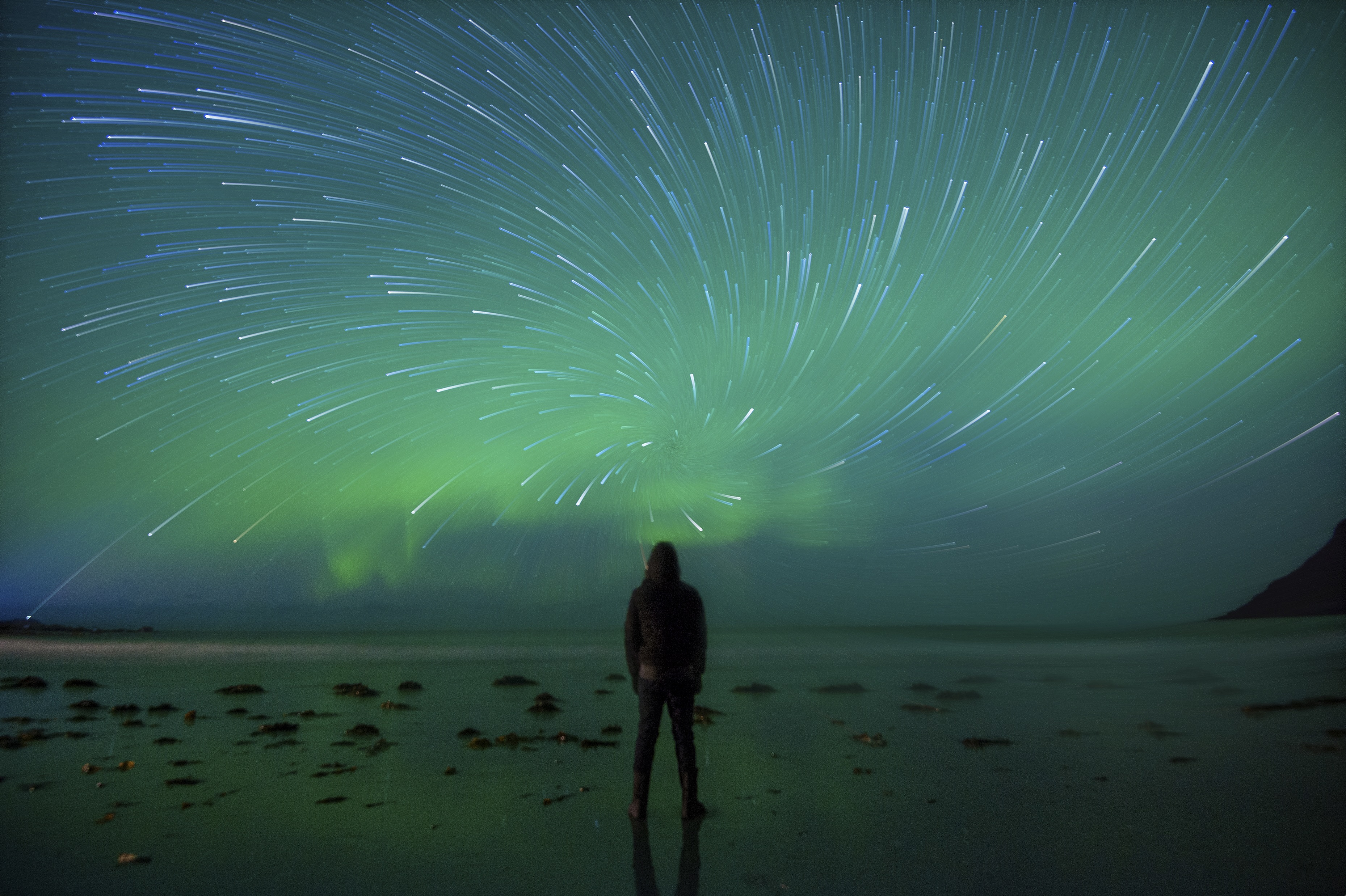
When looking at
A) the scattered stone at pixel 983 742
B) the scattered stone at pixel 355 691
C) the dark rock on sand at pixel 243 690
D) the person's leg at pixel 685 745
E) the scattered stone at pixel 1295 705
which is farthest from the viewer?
the dark rock on sand at pixel 243 690

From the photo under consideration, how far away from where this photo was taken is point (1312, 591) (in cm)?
10381

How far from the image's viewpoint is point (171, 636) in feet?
288

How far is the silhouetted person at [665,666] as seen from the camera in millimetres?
6832

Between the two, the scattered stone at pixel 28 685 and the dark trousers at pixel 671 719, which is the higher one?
the dark trousers at pixel 671 719

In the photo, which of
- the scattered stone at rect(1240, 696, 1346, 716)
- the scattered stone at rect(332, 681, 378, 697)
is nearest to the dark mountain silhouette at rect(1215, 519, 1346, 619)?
the scattered stone at rect(1240, 696, 1346, 716)

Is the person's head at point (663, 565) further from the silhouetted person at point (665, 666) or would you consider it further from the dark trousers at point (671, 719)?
the dark trousers at point (671, 719)

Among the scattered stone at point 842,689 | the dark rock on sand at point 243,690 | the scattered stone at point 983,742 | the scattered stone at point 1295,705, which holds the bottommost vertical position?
the dark rock on sand at point 243,690

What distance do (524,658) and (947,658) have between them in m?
21.6

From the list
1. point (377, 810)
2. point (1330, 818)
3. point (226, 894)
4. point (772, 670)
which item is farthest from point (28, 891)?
point (772, 670)

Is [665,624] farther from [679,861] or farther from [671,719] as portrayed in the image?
[679,861]

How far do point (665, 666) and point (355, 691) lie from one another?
14.5m

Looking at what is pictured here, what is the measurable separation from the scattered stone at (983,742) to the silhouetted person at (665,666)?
5.52 meters

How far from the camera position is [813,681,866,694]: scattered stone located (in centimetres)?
1923

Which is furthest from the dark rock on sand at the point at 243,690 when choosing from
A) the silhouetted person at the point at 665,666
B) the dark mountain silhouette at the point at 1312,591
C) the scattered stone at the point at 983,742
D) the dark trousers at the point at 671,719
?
the dark mountain silhouette at the point at 1312,591
